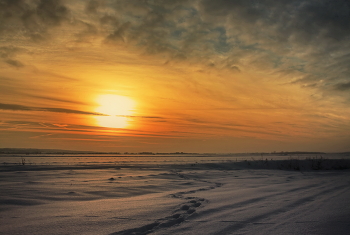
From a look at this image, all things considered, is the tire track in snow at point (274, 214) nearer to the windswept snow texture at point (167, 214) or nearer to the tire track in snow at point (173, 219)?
the windswept snow texture at point (167, 214)

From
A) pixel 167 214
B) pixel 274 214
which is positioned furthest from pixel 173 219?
pixel 274 214

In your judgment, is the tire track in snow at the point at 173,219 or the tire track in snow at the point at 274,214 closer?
the tire track in snow at the point at 173,219

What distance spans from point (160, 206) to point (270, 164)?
20.3m

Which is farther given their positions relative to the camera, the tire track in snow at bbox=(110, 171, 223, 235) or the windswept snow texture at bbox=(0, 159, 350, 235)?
the windswept snow texture at bbox=(0, 159, 350, 235)

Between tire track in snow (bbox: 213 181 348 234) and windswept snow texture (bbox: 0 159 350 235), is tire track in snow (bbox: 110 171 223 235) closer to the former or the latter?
windswept snow texture (bbox: 0 159 350 235)

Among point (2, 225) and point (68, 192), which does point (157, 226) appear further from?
point (68, 192)

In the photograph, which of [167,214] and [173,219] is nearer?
[173,219]

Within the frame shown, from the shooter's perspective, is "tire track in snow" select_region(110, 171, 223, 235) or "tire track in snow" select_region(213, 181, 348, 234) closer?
"tire track in snow" select_region(110, 171, 223, 235)

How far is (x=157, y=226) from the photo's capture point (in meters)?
4.05

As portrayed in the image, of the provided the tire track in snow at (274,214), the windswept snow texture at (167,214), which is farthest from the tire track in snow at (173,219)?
the tire track in snow at (274,214)

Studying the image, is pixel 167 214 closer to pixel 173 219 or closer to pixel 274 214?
pixel 173 219

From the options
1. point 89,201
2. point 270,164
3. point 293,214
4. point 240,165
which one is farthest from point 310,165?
point 89,201

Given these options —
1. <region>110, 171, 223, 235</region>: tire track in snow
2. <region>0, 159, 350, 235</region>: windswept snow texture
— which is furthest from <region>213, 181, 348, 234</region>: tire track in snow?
<region>110, 171, 223, 235</region>: tire track in snow

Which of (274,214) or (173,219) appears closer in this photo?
(173,219)
